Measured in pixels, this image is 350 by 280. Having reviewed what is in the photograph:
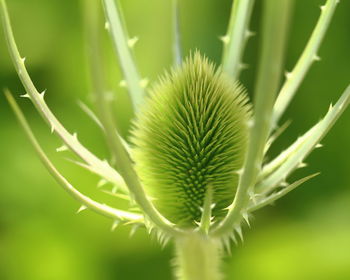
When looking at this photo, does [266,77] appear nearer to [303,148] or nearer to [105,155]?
[303,148]

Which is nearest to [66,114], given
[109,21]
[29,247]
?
[29,247]

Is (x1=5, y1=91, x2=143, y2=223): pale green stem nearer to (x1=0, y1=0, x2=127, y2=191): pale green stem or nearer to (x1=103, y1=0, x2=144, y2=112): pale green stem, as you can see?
(x1=0, y1=0, x2=127, y2=191): pale green stem

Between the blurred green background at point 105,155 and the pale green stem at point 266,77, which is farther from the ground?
the blurred green background at point 105,155

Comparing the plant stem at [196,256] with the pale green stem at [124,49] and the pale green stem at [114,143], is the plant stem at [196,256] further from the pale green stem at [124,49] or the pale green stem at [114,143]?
the pale green stem at [124,49]

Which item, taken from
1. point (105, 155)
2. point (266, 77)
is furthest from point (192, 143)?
point (105, 155)

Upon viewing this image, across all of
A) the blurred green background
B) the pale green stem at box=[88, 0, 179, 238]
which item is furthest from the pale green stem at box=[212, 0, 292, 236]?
the blurred green background

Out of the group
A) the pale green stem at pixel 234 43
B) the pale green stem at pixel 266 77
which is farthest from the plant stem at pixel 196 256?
the pale green stem at pixel 234 43
